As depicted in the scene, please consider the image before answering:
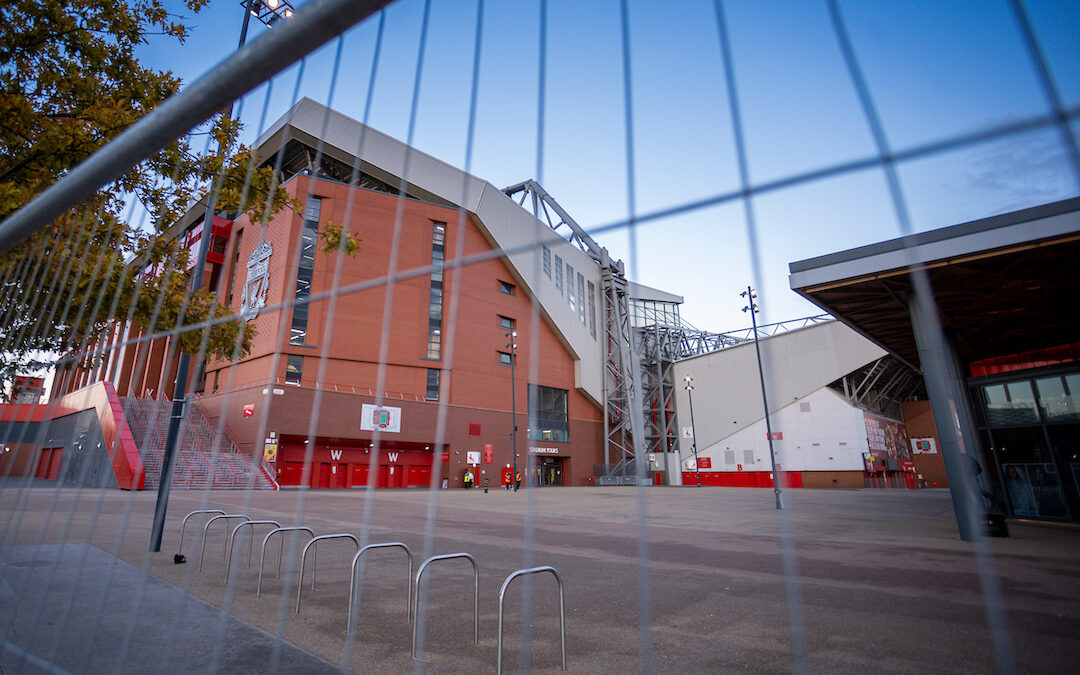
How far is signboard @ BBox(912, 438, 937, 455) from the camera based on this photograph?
49.7 meters

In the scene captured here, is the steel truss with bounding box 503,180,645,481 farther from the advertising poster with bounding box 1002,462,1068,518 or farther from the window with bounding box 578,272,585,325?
the advertising poster with bounding box 1002,462,1068,518

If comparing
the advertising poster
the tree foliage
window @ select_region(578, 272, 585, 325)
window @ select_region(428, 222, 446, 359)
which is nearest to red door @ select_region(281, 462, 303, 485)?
window @ select_region(428, 222, 446, 359)

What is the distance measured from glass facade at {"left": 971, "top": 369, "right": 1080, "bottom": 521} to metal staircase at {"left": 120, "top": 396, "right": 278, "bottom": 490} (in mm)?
26412

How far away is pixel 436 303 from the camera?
41.4 meters

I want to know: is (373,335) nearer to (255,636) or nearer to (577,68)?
(255,636)

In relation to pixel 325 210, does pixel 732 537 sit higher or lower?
lower

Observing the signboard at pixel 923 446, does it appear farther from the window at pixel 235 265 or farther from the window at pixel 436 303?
the window at pixel 235 265

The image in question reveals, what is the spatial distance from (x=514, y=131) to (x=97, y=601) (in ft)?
20.2

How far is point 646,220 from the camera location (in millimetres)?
1800

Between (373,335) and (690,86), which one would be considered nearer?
(690,86)

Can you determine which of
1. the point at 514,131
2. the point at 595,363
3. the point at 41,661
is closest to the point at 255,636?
the point at 41,661

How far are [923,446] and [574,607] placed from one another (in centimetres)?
5787

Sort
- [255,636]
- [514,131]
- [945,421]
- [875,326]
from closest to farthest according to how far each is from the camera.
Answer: [514,131] < [255,636] < [945,421] < [875,326]

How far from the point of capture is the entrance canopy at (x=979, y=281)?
8492 mm
